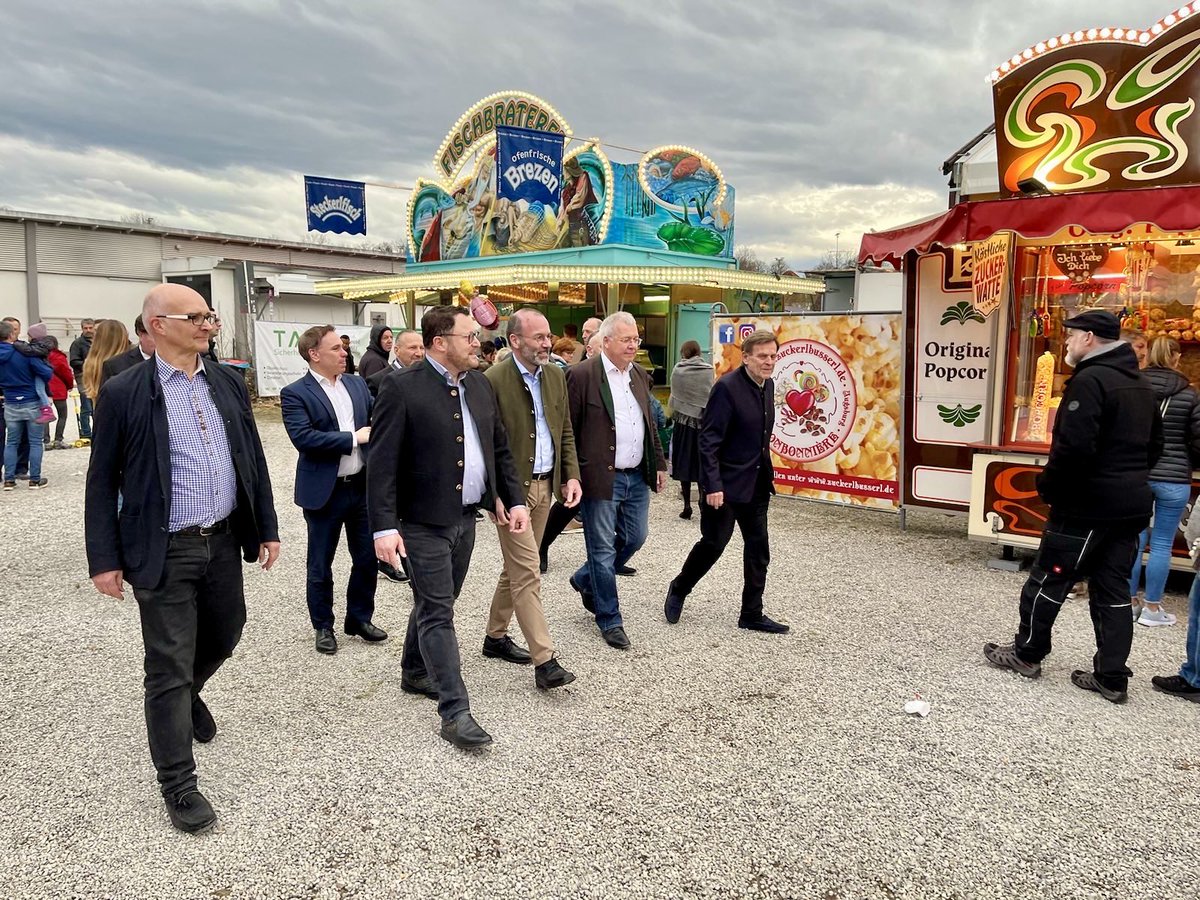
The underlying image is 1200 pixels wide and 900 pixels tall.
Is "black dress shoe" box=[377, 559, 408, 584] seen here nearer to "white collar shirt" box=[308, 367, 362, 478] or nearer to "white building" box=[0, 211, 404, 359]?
"white collar shirt" box=[308, 367, 362, 478]

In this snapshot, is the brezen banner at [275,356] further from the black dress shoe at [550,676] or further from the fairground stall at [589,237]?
the black dress shoe at [550,676]

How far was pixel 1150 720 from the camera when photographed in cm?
358

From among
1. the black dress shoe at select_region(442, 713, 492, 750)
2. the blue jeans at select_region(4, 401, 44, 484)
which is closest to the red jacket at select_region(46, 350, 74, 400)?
the blue jeans at select_region(4, 401, 44, 484)

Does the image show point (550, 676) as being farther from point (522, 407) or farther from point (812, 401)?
point (812, 401)

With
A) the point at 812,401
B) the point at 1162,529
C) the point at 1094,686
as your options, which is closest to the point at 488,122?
the point at 812,401

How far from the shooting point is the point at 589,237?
17.4 m

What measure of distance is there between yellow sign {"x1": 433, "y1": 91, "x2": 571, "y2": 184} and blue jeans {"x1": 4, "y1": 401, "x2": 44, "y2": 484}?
38.9ft

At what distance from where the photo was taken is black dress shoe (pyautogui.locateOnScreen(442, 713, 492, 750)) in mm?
3211

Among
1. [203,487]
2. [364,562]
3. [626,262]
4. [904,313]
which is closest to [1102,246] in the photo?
[904,313]

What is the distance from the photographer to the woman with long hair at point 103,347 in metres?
5.77

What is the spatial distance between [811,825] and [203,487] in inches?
97.9

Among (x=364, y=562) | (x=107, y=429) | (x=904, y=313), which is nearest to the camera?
(x=107, y=429)

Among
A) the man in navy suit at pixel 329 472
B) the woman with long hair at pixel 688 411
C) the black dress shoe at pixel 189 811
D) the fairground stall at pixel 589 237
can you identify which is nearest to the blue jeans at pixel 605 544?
the man in navy suit at pixel 329 472

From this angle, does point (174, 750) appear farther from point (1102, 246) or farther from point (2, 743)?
point (1102, 246)
